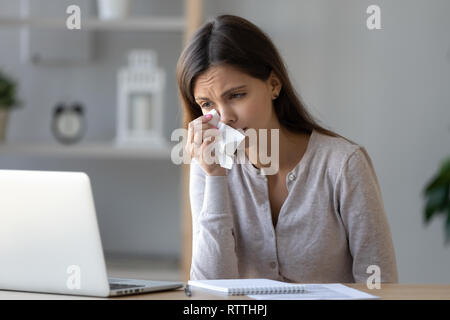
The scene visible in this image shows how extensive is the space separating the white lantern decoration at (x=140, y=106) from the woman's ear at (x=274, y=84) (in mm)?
1270

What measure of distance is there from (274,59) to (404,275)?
5.63ft

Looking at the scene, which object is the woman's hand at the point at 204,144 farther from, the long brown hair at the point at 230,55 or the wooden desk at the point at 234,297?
the wooden desk at the point at 234,297

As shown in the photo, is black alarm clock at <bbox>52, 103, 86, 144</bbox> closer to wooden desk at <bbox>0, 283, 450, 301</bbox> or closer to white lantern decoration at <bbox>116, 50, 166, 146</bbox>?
Answer: white lantern decoration at <bbox>116, 50, 166, 146</bbox>

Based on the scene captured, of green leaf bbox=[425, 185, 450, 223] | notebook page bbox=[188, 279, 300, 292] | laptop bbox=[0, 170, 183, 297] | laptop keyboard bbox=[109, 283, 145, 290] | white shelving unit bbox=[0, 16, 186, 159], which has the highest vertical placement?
white shelving unit bbox=[0, 16, 186, 159]

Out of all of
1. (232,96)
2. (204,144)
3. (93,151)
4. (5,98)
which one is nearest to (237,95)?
(232,96)

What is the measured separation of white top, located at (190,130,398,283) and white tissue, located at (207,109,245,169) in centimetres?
5

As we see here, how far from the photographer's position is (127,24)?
285cm

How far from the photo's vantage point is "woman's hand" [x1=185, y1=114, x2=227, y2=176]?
159 centimetres

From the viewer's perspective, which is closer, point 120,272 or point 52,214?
point 52,214

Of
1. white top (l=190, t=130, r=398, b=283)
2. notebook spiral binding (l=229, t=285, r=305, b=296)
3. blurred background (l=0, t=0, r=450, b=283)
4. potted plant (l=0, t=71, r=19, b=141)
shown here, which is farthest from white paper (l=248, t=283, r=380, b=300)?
potted plant (l=0, t=71, r=19, b=141)

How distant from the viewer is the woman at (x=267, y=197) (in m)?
1.56

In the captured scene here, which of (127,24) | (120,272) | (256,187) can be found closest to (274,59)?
(256,187)
